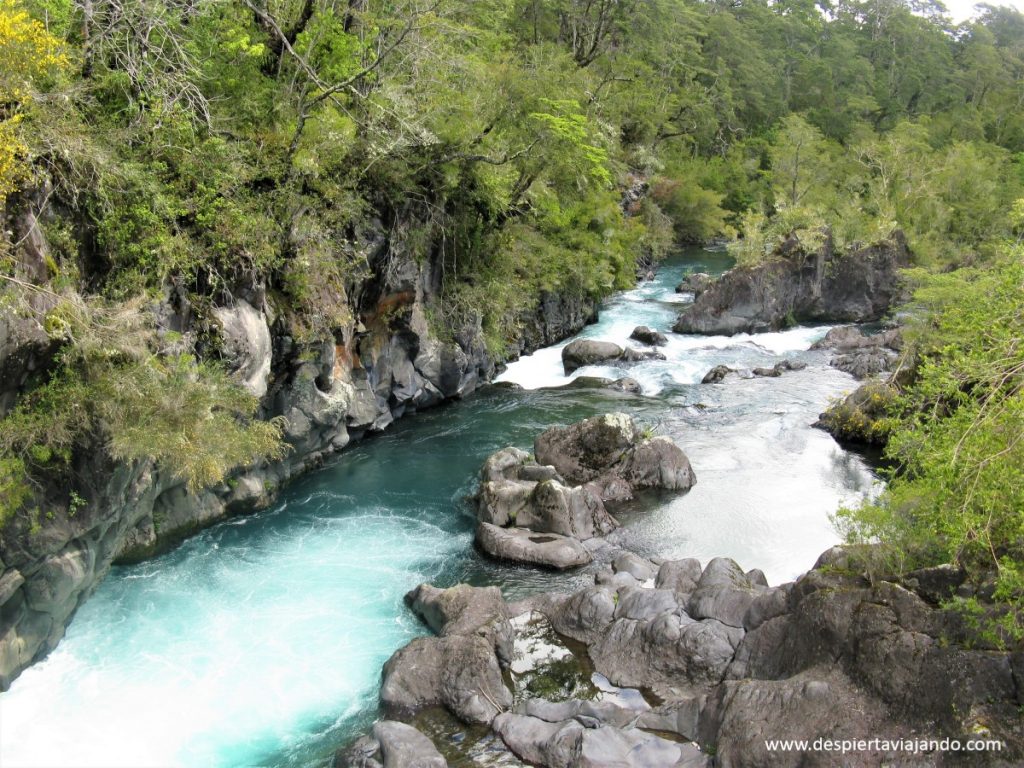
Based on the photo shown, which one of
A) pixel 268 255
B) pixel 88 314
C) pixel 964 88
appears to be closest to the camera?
pixel 88 314

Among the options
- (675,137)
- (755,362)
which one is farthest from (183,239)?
(675,137)

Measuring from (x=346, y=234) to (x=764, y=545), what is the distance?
11.0m

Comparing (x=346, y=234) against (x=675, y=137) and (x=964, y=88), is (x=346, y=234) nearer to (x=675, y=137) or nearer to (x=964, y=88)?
(x=675, y=137)

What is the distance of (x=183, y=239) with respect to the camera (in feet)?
42.9

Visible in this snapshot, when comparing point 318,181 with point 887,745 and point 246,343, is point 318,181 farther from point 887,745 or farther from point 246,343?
point 887,745

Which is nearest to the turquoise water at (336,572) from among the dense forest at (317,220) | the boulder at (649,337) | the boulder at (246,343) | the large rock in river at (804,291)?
the dense forest at (317,220)

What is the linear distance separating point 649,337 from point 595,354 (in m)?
3.54

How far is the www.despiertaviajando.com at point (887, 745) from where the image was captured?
7.79m

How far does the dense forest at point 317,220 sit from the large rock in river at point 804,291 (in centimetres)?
81

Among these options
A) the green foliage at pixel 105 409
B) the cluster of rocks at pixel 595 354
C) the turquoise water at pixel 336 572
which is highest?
the green foliage at pixel 105 409

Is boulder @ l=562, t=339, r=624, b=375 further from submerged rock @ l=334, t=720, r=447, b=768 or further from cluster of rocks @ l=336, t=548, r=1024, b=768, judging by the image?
submerged rock @ l=334, t=720, r=447, b=768

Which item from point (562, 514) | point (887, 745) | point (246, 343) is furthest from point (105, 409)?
point (887, 745)

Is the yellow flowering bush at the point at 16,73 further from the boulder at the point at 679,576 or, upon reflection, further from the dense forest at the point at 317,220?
the boulder at the point at 679,576

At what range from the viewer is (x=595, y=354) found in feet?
87.2
